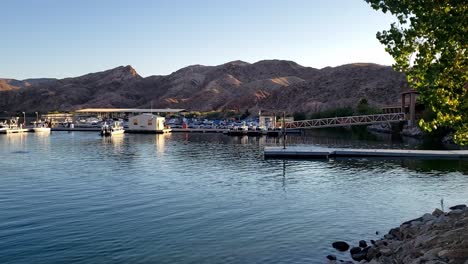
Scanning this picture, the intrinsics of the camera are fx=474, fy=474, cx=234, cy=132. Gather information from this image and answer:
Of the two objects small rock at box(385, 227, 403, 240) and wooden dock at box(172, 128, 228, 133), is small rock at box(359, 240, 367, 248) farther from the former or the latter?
wooden dock at box(172, 128, 228, 133)

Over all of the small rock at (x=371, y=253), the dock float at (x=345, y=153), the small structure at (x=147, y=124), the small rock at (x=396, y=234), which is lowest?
the small rock at (x=371, y=253)

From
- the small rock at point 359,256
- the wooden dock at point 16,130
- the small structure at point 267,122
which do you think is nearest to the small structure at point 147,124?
the small structure at point 267,122

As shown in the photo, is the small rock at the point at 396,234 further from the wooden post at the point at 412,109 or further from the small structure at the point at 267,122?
the small structure at the point at 267,122

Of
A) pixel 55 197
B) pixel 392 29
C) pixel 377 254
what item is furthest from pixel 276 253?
pixel 55 197

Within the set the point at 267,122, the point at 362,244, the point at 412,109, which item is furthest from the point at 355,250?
the point at 267,122

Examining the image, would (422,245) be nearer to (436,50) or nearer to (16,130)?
(436,50)

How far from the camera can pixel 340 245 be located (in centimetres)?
2588

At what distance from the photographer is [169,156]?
236 feet

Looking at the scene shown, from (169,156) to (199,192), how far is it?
31285 mm

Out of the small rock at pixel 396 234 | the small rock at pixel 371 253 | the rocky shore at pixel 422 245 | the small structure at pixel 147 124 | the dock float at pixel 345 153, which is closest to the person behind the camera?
the rocky shore at pixel 422 245

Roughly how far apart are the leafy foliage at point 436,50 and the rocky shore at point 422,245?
4.74 m

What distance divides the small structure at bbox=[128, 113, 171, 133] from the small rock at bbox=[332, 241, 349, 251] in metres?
110

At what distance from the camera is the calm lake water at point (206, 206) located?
82.8 ft

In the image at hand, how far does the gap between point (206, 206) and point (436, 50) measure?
21.1 meters
